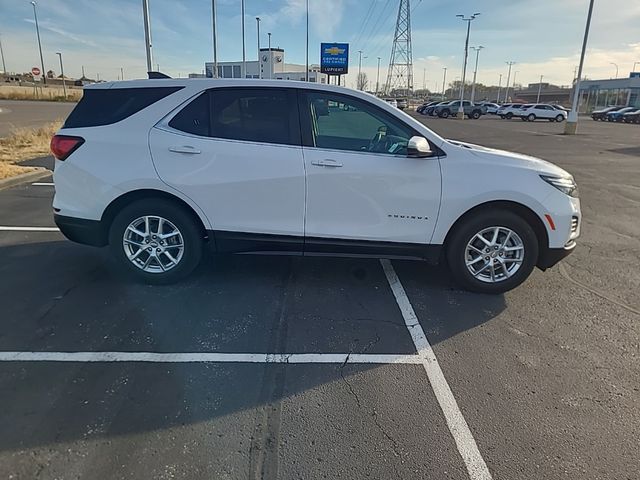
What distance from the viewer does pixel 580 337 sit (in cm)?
345

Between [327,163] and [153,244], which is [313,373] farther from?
[153,244]

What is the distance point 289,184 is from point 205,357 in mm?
1656

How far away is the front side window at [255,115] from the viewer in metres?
3.88

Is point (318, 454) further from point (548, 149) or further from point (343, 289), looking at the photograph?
point (548, 149)

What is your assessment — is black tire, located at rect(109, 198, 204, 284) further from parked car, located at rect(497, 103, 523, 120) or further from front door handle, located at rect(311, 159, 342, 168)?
parked car, located at rect(497, 103, 523, 120)

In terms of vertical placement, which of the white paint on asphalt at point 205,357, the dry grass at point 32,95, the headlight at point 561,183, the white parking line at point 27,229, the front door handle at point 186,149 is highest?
the dry grass at point 32,95

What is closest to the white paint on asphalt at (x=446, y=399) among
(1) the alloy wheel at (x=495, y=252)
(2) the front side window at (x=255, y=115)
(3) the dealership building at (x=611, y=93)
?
(1) the alloy wheel at (x=495, y=252)

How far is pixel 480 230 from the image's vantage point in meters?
3.96

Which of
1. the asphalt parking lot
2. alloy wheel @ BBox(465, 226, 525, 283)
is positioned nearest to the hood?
alloy wheel @ BBox(465, 226, 525, 283)

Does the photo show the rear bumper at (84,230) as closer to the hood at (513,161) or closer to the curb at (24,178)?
the hood at (513,161)

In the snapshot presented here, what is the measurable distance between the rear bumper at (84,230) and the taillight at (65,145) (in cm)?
59

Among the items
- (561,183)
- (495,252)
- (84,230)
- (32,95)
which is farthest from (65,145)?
(32,95)

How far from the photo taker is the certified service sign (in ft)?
178

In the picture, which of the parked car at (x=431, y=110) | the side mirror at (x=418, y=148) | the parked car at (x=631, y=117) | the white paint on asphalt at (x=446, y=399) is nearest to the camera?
the white paint on asphalt at (x=446, y=399)
